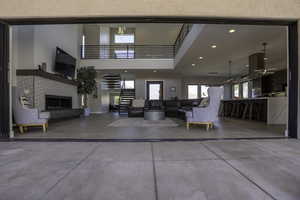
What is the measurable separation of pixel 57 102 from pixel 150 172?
627cm

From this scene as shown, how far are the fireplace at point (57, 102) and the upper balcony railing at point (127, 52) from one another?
3.64m

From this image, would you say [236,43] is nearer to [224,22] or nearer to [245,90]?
→ [224,22]

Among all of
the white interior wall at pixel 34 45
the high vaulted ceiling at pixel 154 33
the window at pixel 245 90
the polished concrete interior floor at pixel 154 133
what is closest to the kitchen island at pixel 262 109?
the polished concrete interior floor at pixel 154 133

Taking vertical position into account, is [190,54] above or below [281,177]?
above

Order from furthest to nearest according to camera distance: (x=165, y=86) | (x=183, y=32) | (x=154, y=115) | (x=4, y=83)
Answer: (x=165, y=86), (x=183, y=32), (x=154, y=115), (x=4, y=83)

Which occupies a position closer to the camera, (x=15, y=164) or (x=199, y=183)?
(x=199, y=183)

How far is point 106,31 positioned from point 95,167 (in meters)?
11.7

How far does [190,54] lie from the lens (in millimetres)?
7707

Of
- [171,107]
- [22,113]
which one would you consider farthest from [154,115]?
[22,113]

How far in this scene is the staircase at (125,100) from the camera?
11094mm

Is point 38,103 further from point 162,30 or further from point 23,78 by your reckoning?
point 162,30

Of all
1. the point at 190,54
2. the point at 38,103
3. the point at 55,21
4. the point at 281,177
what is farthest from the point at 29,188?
the point at 190,54
